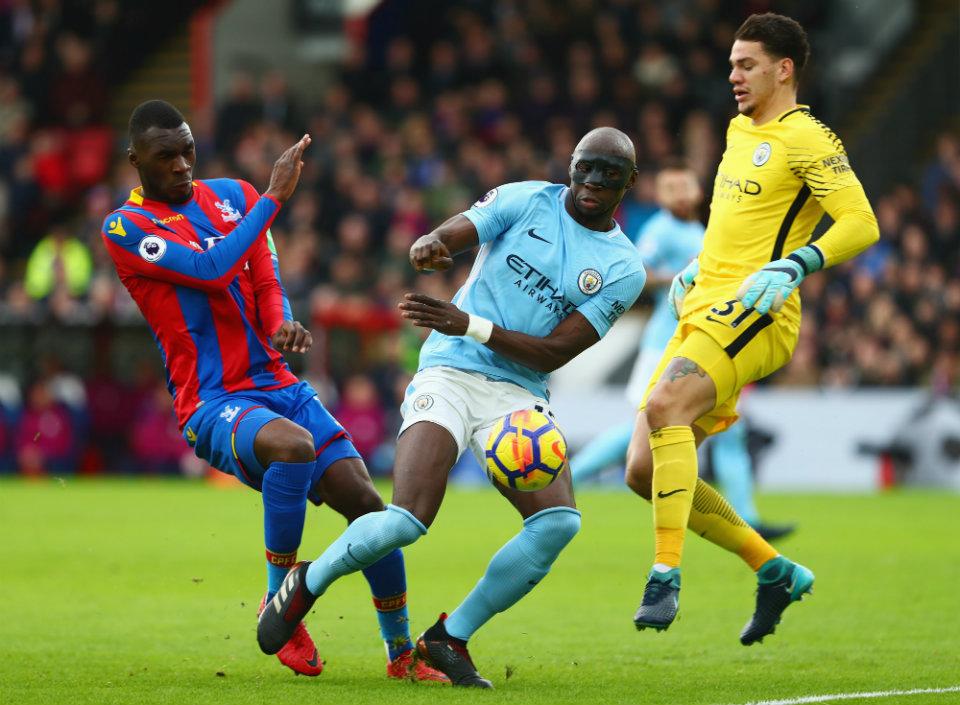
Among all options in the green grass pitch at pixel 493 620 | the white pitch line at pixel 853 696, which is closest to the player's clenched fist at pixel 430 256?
the green grass pitch at pixel 493 620

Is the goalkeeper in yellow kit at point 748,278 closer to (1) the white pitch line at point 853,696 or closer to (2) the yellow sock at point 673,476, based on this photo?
(2) the yellow sock at point 673,476

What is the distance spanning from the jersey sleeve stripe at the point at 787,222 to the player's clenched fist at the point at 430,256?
1584 mm

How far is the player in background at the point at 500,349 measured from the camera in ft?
20.6

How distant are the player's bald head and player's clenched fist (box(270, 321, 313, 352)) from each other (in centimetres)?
132

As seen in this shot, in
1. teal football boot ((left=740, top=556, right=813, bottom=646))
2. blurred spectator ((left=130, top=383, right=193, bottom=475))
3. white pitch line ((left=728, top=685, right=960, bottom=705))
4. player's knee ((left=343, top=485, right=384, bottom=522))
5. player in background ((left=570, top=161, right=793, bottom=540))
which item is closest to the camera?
white pitch line ((left=728, top=685, right=960, bottom=705))

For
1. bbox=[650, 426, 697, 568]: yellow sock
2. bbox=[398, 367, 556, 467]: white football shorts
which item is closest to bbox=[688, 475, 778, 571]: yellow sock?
bbox=[650, 426, 697, 568]: yellow sock

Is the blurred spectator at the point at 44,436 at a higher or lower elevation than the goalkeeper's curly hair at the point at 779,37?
lower

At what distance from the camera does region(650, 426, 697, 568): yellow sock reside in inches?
265

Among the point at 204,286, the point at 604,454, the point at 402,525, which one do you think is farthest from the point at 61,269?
the point at 402,525

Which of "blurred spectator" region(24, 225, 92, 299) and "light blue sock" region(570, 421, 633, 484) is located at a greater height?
"light blue sock" region(570, 421, 633, 484)

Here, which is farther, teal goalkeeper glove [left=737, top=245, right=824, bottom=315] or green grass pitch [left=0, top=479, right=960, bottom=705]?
teal goalkeeper glove [left=737, top=245, right=824, bottom=315]

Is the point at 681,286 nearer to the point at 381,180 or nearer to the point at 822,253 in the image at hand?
the point at 822,253

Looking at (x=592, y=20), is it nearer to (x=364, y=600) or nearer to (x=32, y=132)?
(x=32, y=132)

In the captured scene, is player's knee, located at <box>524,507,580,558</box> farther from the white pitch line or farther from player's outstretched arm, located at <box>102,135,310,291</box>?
player's outstretched arm, located at <box>102,135,310,291</box>
